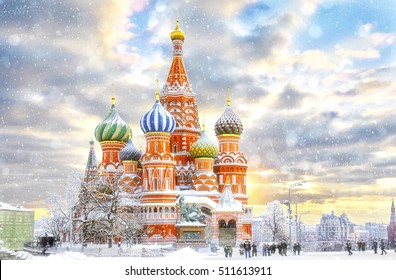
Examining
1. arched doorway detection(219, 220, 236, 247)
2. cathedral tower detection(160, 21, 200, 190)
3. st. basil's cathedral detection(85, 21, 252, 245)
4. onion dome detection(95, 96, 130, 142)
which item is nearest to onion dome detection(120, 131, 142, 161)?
st. basil's cathedral detection(85, 21, 252, 245)

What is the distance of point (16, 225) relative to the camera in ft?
229

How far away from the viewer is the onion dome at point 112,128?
156 feet

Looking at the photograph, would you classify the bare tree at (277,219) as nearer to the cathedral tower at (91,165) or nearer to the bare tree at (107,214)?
the cathedral tower at (91,165)

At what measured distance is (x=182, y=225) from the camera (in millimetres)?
35688

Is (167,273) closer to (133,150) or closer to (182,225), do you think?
(182,225)

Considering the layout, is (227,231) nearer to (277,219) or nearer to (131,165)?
(131,165)

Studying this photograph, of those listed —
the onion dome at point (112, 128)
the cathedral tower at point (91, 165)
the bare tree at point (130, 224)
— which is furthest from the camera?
the onion dome at point (112, 128)

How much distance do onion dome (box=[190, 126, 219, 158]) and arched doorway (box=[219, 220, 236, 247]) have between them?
712 centimetres

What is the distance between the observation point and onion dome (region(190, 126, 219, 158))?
1770 inches

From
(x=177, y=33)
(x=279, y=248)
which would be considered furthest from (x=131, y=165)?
(x=279, y=248)

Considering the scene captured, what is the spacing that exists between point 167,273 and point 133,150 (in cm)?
2799

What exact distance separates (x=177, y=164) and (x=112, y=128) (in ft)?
19.1

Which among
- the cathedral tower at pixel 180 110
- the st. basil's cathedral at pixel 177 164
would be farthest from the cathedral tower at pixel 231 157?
the cathedral tower at pixel 180 110

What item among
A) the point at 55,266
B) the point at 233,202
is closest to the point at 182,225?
the point at 233,202
